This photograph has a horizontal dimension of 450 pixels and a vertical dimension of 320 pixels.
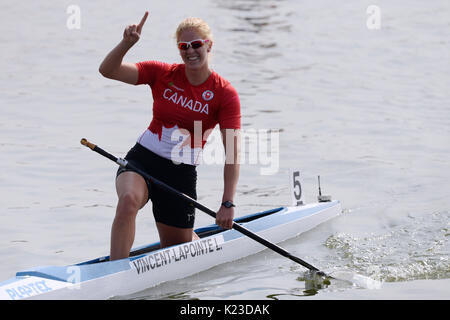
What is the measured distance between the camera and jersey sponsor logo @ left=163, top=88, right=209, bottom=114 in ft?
22.0

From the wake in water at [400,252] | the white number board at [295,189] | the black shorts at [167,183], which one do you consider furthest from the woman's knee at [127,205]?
the white number board at [295,189]

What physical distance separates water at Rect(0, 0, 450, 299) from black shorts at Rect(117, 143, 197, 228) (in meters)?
0.79

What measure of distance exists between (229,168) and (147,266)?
1.46 meters

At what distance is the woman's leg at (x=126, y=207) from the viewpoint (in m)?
6.51

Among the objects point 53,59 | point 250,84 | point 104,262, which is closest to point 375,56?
point 250,84

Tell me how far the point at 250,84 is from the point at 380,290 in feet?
47.6

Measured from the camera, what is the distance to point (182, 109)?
22.1ft

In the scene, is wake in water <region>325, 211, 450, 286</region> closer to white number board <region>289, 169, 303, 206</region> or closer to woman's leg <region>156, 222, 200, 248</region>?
white number board <region>289, 169, 303, 206</region>

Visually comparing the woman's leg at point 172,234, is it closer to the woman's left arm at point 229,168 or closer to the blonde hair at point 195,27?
the woman's left arm at point 229,168

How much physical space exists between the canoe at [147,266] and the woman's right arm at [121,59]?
1.81 metres

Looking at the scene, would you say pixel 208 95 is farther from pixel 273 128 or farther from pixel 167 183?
pixel 273 128

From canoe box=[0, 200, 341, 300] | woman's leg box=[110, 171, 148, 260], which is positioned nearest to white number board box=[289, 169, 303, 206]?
canoe box=[0, 200, 341, 300]

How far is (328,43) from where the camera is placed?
29.4 metres
